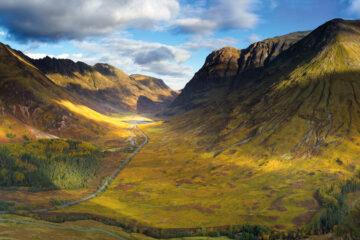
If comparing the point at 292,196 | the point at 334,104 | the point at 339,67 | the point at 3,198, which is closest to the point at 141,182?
the point at 3,198

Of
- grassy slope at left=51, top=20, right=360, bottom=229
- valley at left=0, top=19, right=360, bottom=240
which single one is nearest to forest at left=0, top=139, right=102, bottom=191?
valley at left=0, top=19, right=360, bottom=240

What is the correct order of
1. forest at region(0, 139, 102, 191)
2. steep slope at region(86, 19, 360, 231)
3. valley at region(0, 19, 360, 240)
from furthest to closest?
forest at region(0, 139, 102, 191), steep slope at region(86, 19, 360, 231), valley at region(0, 19, 360, 240)

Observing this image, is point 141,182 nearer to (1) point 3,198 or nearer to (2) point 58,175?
(2) point 58,175

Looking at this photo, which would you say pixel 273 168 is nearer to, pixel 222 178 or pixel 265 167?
pixel 265 167

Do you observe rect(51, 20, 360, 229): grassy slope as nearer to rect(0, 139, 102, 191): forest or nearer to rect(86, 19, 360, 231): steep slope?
rect(86, 19, 360, 231): steep slope

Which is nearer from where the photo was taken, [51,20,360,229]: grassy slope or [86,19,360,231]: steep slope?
[86,19,360,231]: steep slope

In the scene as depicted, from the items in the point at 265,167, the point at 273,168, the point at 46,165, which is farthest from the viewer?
the point at 46,165

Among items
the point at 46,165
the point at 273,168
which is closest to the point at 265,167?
the point at 273,168

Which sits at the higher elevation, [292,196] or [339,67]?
[339,67]
